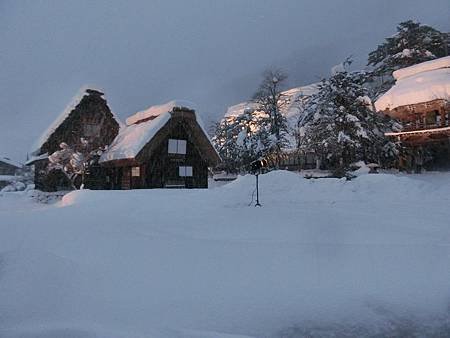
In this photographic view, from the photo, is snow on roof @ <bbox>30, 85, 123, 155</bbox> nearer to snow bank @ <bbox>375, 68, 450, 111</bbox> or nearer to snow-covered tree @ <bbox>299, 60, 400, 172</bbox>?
snow-covered tree @ <bbox>299, 60, 400, 172</bbox>

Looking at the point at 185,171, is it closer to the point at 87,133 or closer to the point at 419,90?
the point at 87,133

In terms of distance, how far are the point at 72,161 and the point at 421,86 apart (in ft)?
71.8

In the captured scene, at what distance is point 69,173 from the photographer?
21.1m

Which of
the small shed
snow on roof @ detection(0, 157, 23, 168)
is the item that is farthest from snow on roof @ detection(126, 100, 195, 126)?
snow on roof @ detection(0, 157, 23, 168)

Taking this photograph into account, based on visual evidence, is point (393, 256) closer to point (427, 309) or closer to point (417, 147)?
point (427, 309)

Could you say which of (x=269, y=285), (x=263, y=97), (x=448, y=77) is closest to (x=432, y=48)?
(x=448, y=77)

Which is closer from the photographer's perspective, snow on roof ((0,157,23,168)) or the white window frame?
the white window frame

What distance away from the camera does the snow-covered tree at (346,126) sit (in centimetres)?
2123

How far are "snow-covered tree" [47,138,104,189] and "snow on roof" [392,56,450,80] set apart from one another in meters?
22.3

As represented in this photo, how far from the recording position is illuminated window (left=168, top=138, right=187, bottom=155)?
20984 millimetres

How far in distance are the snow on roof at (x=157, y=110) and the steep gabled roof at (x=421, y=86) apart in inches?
513

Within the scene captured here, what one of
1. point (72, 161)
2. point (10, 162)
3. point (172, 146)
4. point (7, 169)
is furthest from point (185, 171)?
point (10, 162)

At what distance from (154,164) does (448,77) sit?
60.0 ft

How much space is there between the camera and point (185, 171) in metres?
21.6
